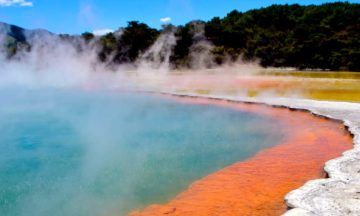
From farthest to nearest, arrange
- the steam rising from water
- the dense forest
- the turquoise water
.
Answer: the steam rising from water → the dense forest → the turquoise water

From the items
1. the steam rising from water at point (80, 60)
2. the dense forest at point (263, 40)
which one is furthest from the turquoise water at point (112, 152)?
the dense forest at point (263, 40)

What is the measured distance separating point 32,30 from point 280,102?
1484 inches

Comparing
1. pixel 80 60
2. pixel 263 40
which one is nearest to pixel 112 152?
pixel 263 40

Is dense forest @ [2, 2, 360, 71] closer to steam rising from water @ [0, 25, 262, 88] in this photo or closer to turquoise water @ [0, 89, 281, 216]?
steam rising from water @ [0, 25, 262, 88]

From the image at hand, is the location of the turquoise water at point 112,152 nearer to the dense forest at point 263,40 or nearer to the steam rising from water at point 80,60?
the steam rising from water at point 80,60

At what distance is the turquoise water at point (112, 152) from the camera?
6.11 metres

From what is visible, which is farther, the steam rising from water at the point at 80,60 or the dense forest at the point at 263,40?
the steam rising from water at the point at 80,60

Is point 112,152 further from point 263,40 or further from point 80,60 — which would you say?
point 80,60

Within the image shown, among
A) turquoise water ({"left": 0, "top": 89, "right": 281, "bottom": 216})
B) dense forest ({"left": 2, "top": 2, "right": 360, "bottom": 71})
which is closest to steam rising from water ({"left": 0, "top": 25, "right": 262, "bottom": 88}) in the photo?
dense forest ({"left": 2, "top": 2, "right": 360, "bottom": 71})

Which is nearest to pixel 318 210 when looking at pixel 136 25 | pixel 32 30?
pixel 136 25

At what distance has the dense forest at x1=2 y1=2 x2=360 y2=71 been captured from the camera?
1273 inches

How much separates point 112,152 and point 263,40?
1217 inches

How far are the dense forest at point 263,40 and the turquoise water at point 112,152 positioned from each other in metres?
20.7

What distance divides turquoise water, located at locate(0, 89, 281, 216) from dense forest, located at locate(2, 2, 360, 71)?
20.7 meters
